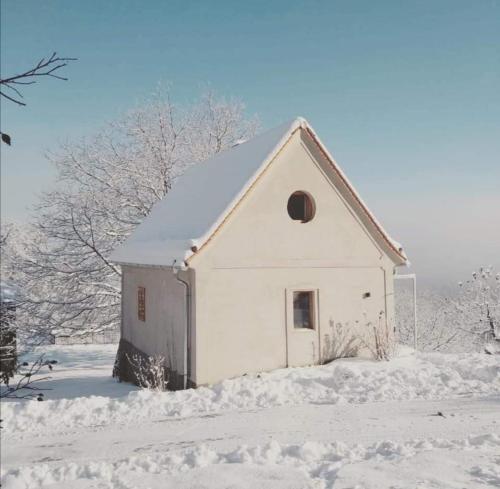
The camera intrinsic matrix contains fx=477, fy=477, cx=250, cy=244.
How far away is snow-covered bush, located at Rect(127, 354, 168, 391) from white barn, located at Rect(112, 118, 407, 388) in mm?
301

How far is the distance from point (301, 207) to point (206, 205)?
8.41 ft

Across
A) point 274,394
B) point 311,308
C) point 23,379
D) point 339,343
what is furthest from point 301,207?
point 23,379

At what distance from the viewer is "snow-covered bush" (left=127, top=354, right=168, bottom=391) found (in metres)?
11.1

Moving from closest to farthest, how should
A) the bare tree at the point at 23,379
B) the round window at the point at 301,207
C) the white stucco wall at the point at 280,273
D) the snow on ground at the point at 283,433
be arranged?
the bare tree at the point at 23,379 → the snow on ground at the point at 283,433 → the white stucco wall at the point at 280,273 → the round window at the point at 301,207

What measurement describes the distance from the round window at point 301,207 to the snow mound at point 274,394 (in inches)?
156

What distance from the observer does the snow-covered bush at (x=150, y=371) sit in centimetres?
1113

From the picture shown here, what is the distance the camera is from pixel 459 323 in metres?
26.9

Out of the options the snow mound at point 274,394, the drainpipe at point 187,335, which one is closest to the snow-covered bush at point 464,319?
the snow mound at point 274,394

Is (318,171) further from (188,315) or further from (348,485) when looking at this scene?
(348,485)

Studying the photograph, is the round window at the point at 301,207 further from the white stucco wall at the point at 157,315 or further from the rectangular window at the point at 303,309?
the white stucco wall at the point at 157,315

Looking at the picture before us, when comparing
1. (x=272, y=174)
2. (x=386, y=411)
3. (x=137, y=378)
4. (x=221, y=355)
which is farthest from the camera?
(x=137, y=378)

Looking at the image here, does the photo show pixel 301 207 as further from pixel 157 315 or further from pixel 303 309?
pixel 157 315

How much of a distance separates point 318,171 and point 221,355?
5348 mm

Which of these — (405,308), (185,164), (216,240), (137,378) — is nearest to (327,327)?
(216,240)
